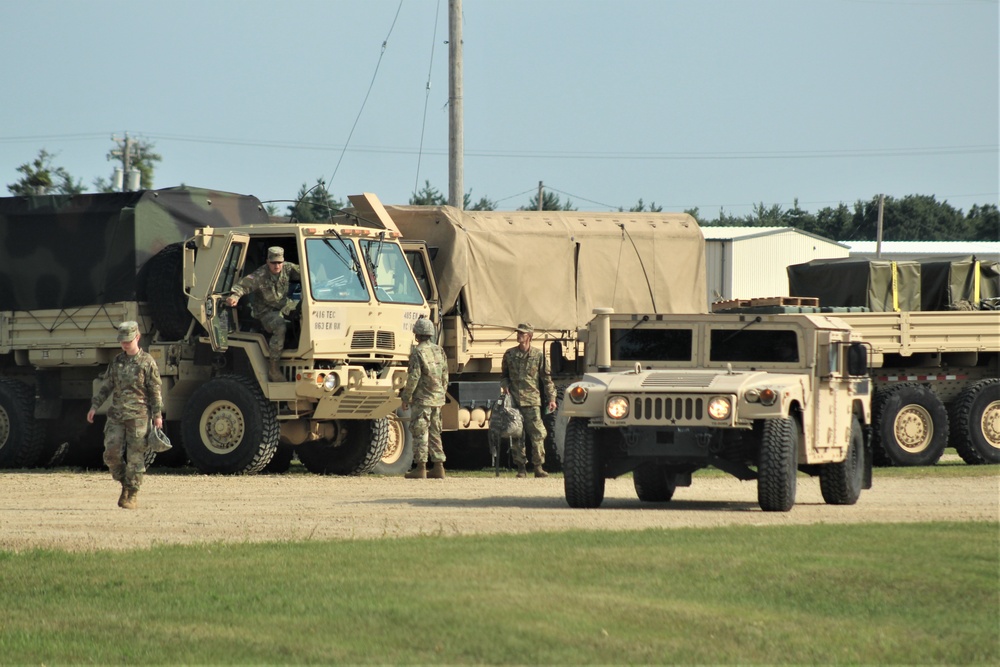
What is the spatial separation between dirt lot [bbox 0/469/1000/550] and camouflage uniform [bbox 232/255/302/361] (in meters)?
1.68

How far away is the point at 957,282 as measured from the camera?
25594mm

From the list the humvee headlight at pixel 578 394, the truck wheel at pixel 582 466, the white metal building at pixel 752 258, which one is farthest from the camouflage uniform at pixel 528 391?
the white metal building at pixel 752 258

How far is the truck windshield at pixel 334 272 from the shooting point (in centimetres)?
1955

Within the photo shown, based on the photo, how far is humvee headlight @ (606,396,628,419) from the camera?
1391cm

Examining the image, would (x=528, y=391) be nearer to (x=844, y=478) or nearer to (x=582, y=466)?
(x=844, y=478)

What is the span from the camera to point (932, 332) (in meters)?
23.7

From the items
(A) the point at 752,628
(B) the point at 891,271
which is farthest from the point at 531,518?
(B) the point at 891,271

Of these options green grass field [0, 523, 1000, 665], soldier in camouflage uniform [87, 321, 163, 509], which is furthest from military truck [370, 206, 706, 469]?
green grass field [0, 523, 1000, 665]

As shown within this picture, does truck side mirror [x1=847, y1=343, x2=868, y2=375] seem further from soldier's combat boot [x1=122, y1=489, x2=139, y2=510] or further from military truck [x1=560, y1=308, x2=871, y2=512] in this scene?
soldier's combat boot [x1=122, y1=489, x2=139, y2=510]

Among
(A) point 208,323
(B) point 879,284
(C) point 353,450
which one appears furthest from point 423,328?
(B) point 879,284

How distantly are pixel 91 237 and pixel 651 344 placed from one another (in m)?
9.27

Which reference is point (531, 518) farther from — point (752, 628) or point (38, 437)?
point (38, 437)

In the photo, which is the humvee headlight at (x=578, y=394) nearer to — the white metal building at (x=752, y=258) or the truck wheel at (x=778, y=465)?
the truck wheel at (x=778, y=465)

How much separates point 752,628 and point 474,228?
46.2ft
